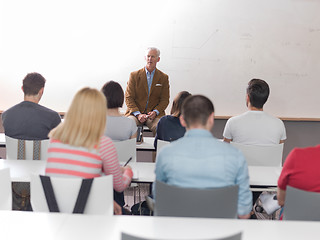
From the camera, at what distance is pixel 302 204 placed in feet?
5.98

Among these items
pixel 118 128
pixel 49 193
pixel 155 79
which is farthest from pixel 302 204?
pixel 155 79

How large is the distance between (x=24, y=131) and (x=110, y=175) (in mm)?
1264

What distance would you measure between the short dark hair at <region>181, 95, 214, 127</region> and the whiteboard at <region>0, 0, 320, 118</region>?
120 inches

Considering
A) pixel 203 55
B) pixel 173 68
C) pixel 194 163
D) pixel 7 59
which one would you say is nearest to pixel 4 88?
pixel 7 59

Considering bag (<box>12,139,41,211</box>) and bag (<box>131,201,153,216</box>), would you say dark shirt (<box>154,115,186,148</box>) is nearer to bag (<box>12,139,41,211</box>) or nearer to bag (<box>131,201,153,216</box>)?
bag (<box>131,201,153,216</box>)

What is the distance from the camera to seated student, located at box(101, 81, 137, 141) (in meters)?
2.94

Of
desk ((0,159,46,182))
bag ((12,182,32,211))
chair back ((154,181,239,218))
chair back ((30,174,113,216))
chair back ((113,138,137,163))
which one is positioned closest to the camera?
chair back ((154,181,239,218))

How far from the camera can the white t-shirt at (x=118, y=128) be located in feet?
9.67

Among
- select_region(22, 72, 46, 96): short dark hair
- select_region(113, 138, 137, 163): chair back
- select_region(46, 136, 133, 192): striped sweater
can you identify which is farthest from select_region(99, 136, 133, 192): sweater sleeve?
select_region(22, 72, 46, 96): short dark hair

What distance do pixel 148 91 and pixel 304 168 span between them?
3066 millimetres

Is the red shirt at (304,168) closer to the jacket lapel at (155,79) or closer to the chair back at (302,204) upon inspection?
the chair back at (302,204)

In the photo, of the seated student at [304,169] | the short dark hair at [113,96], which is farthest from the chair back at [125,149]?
the seated student at [304,169]

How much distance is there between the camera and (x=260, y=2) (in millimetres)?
4840

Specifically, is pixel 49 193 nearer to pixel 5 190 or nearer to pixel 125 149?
pixel 5 190
